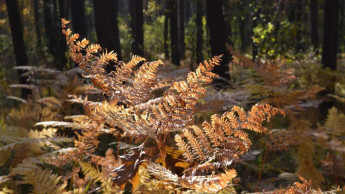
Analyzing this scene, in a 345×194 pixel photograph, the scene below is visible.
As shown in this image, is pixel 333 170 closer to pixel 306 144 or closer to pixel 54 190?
pixel 306 144

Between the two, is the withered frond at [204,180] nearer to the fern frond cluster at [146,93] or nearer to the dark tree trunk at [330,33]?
the fern frond cluster at [146,93]

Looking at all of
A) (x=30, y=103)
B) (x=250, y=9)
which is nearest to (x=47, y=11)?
(x=30, y=103)

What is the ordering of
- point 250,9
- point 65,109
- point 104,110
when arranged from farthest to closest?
1. point 250,9
2. point 65,109
3. point 104,110

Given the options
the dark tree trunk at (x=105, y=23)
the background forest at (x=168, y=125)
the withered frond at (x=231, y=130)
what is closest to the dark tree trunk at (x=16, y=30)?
the background forest at (x=168, y=125)

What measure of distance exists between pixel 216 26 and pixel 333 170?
94.0 inches

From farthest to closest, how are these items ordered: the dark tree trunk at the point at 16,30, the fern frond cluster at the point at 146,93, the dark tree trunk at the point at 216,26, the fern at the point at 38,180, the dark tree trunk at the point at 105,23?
the dark tree trunk at the point at 16,30 < the dark tree trunk at the point at 216,26 < the dark tree trunk at the point at 105,23 < the fern at the point at 38,180 < the fern frond cluster at the point at 146,93

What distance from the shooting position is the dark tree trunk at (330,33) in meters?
5.80

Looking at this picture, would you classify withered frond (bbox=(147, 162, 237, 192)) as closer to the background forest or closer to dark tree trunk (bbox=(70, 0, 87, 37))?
the background forest

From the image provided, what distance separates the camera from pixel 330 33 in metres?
5.96

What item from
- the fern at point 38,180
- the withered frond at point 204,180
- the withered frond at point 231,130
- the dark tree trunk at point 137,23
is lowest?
the fern at point 38,180

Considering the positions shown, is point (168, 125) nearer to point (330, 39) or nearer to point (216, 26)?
point (216, 26)

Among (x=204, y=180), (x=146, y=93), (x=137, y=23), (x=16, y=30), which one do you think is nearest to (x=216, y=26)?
(x=137, y=23)

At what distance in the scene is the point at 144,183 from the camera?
5.41ft

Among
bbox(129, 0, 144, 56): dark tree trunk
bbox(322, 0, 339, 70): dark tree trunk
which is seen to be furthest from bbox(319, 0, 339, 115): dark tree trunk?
bbox(129, 0, 144, 56): dark tree trunk
